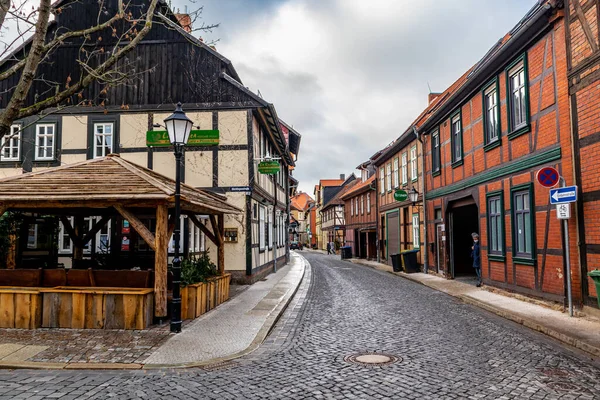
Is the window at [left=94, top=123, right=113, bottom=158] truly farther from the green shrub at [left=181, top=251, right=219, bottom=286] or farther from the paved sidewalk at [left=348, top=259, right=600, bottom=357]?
the paved sidewalk at [left=348, top=259, right=600, bottom=357]

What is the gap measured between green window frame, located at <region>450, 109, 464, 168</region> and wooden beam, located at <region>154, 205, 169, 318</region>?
10797 mm

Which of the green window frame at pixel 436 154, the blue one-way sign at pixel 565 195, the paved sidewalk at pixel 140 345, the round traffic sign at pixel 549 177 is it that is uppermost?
the green window frame at pixel 436 154

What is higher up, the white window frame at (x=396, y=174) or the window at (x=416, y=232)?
the white window frame at (x=396, y=174)

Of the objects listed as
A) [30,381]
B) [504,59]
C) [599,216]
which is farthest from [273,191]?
[30,381]

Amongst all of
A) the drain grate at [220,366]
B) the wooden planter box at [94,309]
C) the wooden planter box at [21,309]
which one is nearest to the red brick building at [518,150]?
the drain grate at [220,366]

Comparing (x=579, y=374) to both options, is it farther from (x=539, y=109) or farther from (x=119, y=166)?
(x=119, y=166)

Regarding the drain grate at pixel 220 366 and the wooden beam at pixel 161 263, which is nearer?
the drain grate at pixel 220 366

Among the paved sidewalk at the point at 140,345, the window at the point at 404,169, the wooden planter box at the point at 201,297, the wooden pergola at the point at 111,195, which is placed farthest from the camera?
the window at the point at 404,169

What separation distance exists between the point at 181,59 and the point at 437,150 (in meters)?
10.4

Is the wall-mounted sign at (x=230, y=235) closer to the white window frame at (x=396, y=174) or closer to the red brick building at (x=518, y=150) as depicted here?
the red brick building at (x=518, y=150)

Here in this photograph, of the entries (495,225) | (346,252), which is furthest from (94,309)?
(346,252)

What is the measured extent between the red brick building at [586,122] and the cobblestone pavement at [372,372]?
2049mm

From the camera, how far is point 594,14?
8.87m

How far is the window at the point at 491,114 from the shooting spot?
42.9 feet
